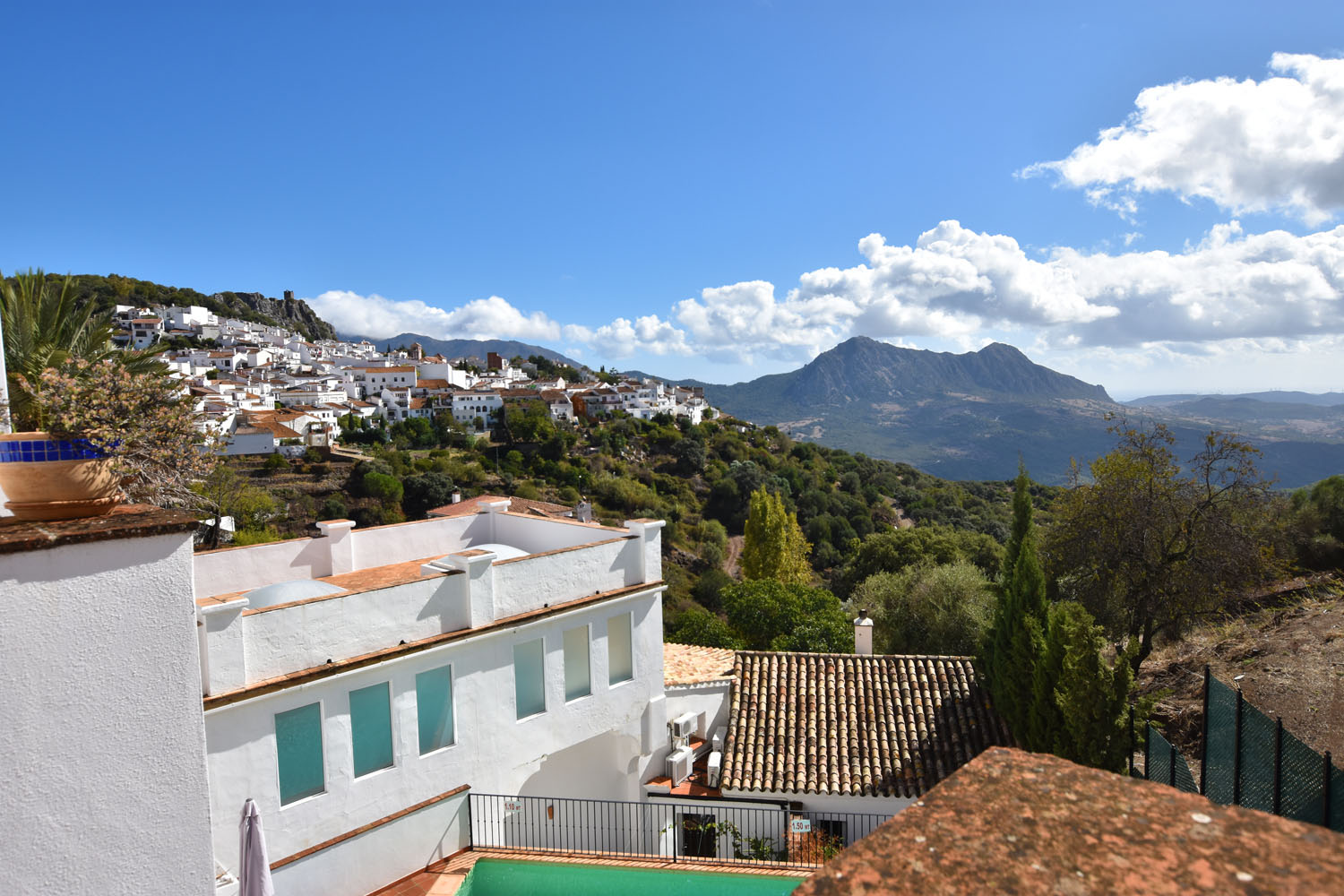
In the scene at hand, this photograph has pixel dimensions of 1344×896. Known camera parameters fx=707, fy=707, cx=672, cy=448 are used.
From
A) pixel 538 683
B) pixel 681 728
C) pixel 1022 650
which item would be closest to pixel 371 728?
pixel 538 683

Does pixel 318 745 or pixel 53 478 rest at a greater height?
pixel 53 478

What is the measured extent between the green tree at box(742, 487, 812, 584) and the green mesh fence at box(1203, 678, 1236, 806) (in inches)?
1062

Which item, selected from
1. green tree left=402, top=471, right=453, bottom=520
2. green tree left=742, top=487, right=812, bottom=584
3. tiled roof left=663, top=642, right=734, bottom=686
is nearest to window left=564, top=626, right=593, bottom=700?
tiled roof left=663, top=642, right=734, bottom=686

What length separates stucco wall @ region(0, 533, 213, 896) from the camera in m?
3.13

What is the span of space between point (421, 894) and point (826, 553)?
171ft

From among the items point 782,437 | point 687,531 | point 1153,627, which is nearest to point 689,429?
point 782,437

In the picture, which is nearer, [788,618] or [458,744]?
[458,744]

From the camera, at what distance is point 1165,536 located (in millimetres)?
16766

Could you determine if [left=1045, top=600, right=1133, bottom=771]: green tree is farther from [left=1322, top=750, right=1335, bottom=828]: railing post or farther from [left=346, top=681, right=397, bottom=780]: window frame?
[left=346, top=681, right=397, bottom=780]: window frame

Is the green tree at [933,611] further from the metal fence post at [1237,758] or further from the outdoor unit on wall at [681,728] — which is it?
the metal fence post at [1237,758]

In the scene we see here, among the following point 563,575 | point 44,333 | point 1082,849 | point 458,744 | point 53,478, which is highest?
point 44,333

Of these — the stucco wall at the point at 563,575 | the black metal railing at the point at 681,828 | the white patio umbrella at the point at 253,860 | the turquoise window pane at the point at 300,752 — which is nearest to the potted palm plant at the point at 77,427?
the turquoise window pane at the point at 300,752

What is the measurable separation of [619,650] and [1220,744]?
323 inches

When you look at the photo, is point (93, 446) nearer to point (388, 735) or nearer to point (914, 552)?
point (388, 735)
